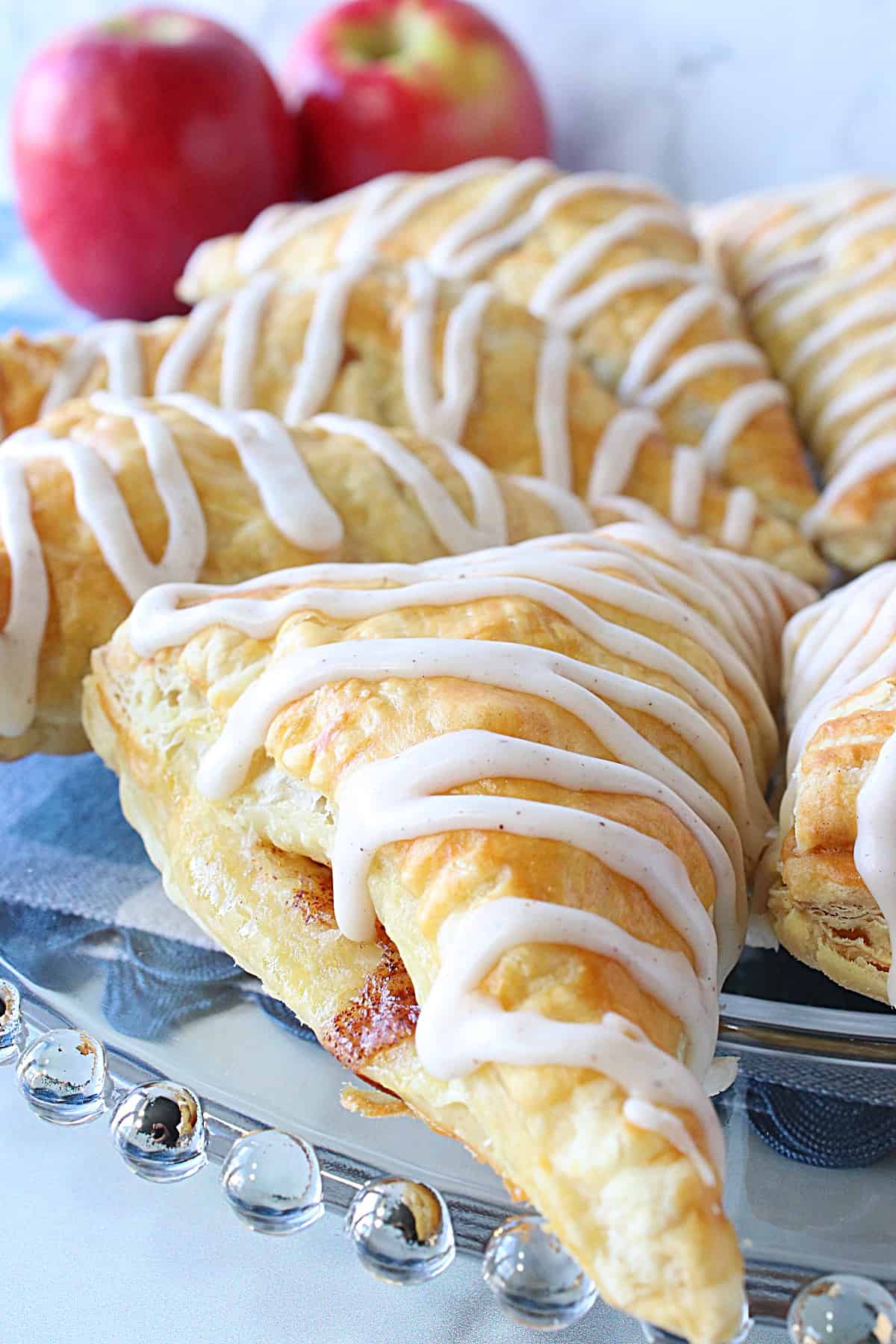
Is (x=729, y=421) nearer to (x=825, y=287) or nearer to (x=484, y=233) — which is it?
(x=825, y=287)

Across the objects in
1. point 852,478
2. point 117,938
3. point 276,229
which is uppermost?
point 276,229

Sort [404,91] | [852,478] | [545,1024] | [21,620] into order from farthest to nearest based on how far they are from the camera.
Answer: [404,91]
[852,478]
[21,620]
[545,1024]

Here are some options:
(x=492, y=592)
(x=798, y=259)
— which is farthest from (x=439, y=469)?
(x=798, y=259)

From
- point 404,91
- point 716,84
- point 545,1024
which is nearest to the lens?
point 545,1024

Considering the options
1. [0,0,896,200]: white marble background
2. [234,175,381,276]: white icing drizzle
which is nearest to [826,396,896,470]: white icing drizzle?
[234,175,381,276]: white icing drizzle

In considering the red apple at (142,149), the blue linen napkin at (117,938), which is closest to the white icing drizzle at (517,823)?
the blue linen napkin at (117,938)

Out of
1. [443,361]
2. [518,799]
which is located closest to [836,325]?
[443,361]

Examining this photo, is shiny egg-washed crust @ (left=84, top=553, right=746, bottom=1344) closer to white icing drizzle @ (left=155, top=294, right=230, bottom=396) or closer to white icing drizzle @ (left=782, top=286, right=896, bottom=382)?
white icing drizzle @ (left=155, top=294, right=230, bottom=396)
